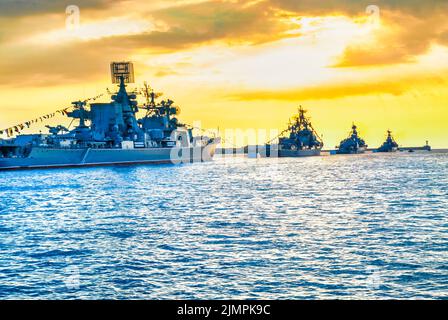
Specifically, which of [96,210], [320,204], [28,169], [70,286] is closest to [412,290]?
[70,286]

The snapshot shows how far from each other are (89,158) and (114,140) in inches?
384

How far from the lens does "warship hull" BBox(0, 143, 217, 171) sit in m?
120

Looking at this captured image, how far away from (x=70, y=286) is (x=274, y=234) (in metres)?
12.4

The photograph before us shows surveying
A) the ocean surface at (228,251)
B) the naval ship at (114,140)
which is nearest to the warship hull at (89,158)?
the naval ship at (114,140)

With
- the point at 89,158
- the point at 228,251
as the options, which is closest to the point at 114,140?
the point at 89,158

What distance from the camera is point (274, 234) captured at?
27.1 meters

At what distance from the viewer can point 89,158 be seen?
5153 inches

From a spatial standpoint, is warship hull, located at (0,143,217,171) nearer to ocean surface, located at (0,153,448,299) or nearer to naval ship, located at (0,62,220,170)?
naval ship, located at (0,62,220,170)

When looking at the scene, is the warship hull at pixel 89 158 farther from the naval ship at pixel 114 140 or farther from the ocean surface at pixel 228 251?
the ocean surface at pixel 228 251

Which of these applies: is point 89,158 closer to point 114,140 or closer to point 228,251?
point 114,140

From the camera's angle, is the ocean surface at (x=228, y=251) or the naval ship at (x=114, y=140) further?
the naval ship at (x=114, y=140)

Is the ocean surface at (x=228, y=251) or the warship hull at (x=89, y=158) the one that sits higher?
the warship hull at (x=89, y=158)

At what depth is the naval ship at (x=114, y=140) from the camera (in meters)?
122
